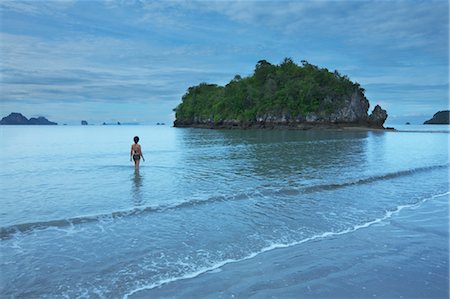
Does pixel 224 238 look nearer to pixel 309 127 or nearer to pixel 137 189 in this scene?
pixel 137 189

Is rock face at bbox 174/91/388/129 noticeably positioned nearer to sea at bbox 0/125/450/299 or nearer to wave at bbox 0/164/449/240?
wave at bbox 0/164/449/240

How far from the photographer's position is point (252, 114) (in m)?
101

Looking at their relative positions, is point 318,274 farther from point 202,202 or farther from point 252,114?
point 252,114

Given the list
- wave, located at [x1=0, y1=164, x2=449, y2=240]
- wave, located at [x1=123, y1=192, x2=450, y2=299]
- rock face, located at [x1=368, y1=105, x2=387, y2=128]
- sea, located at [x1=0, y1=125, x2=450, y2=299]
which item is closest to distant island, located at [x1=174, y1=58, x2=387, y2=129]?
rock face, located at [x1=368, y1=105, x2=387, y2=128]

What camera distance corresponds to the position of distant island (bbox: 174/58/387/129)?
91.1m

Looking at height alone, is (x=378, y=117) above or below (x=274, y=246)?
above

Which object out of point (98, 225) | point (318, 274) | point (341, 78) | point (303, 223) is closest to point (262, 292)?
point (318, 274)

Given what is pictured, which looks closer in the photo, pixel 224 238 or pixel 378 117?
pixel 224 238

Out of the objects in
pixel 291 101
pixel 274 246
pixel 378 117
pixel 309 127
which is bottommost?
pixel 274 246

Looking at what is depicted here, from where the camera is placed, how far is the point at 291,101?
94875 mm

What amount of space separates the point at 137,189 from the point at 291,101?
86776 millimetres

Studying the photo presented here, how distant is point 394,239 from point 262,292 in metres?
3.87

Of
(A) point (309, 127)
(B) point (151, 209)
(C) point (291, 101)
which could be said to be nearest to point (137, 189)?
(B) point (151, 209)

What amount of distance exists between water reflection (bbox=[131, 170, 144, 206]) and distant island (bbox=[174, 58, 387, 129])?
7616 centimetres
